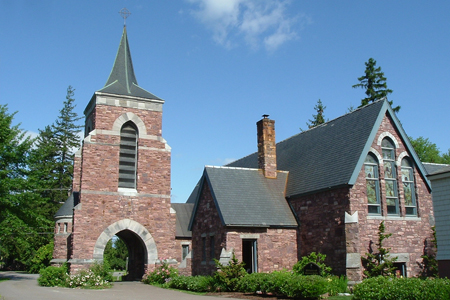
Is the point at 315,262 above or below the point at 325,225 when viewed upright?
below

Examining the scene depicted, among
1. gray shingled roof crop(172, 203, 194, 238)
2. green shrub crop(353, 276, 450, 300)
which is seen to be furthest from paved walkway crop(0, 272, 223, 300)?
gray shingled roof crop(172, 203, 194, 238)

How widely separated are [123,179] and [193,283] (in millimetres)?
8303

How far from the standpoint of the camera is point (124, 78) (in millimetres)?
27703

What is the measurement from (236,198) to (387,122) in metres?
7.64

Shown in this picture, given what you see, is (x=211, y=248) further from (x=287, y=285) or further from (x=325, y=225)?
(x=287, y=285)

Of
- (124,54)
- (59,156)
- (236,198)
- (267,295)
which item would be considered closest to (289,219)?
(236,198)

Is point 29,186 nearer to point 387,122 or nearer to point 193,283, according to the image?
point 193,283

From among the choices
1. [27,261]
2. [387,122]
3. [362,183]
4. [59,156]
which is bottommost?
[27,261]

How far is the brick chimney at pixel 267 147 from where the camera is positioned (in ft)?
76.8

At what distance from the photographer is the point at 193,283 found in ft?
63.6

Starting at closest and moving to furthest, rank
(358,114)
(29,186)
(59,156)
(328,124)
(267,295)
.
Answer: (267,295) < (358,114) < (328,124) < (29,186) < (59,156)

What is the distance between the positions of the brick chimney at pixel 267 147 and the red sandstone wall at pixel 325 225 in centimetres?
276

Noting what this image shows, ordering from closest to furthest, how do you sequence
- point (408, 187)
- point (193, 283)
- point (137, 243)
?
point (193, 283), point (408, 187), point (137, 243)

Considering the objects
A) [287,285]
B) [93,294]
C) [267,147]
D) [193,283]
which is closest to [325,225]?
[287,285]
